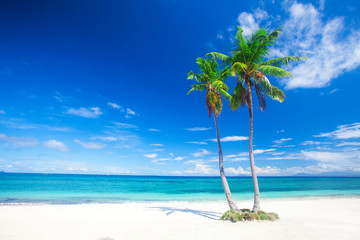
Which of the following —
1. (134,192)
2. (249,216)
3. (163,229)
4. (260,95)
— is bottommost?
(134,192)

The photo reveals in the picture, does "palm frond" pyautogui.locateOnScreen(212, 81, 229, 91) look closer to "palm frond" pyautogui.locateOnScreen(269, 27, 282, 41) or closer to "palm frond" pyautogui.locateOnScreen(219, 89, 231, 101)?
"palm frond" pyautogui.locateOnScreen(219, 89, 231, 101)

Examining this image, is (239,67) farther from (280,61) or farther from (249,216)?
(249,216)

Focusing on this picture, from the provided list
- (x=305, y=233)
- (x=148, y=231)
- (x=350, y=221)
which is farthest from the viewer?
(x=350, y=221)

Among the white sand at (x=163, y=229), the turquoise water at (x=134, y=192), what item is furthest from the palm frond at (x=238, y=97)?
the turquoise water at (x=134, y=192)

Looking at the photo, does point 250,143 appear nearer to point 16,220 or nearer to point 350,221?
point 350,221

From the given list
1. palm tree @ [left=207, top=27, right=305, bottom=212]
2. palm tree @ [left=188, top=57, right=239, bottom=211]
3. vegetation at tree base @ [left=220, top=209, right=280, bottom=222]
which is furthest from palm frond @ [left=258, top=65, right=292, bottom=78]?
vegetation at tree base @ [left=220, top=209, right=280, bottom=222]

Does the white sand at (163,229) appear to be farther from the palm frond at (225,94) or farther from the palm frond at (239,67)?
the palm frond at (239,67)

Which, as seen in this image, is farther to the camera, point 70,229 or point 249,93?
point 249,93

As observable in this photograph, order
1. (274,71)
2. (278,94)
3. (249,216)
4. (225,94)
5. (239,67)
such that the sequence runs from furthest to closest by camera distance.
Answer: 1. (225,94)
2. (278,94)
3. (239,67)
4. (274,71)
5. (249,216)

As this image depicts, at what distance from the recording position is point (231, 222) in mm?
8180

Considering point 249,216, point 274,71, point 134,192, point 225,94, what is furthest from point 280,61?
point 134,192

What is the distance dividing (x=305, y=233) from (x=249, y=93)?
21.5ft

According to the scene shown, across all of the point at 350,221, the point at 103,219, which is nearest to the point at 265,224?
the point at 350,221

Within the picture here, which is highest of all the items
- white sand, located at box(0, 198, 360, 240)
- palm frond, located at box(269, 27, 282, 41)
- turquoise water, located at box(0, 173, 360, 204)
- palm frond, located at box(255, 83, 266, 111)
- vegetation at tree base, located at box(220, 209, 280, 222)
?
palm frond, located at box(269, 27, 282, 41)
